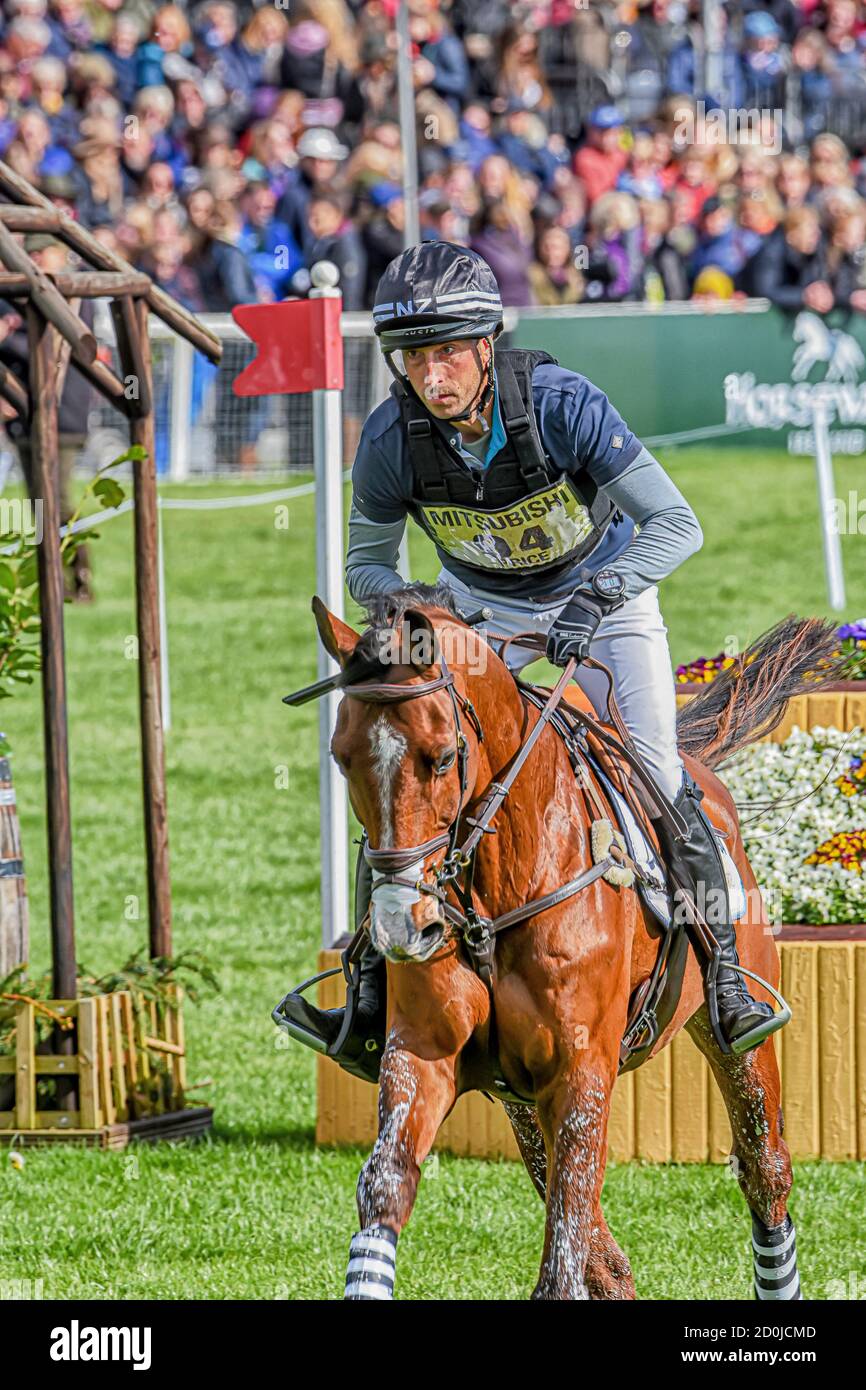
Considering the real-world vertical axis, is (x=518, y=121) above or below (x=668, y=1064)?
above

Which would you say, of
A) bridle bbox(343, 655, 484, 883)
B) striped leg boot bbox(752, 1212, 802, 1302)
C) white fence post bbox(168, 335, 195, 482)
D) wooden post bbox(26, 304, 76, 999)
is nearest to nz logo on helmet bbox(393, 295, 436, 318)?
bridle bbox(343, 655, 484, 883)

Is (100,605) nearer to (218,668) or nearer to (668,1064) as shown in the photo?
(218,668)

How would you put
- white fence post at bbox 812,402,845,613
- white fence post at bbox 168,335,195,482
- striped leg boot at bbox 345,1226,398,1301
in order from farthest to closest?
white fence post at bbox 168,335,195,482
white fence post at bbox 812,402,845,613
striped leg boot at bbox 345,1226,398,1301

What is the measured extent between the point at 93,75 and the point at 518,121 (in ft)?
12.7

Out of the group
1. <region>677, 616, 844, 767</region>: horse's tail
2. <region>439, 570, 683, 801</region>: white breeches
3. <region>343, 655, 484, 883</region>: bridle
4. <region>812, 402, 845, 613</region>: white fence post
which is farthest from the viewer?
<region>812, 402, 845, 613</region>: white fence post

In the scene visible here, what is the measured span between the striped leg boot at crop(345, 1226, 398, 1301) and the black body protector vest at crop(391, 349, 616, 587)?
1758 millimetres

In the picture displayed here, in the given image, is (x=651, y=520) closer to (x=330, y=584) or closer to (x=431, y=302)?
(x=431, y=302)

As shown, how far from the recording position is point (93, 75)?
62.5 feet

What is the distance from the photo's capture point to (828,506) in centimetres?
1523

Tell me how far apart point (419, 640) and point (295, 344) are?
3807 millimetres

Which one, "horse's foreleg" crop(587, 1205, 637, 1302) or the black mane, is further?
"horse's foreleg" crop(587, 1205, 637, 1302)

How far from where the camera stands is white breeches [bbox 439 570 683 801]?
18.3 ft

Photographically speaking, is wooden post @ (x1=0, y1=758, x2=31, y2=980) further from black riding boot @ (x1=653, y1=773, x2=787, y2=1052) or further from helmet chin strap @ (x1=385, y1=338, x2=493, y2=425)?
helmet chin strap @ (x1=385, y1=338, x2=493, y2=425)
